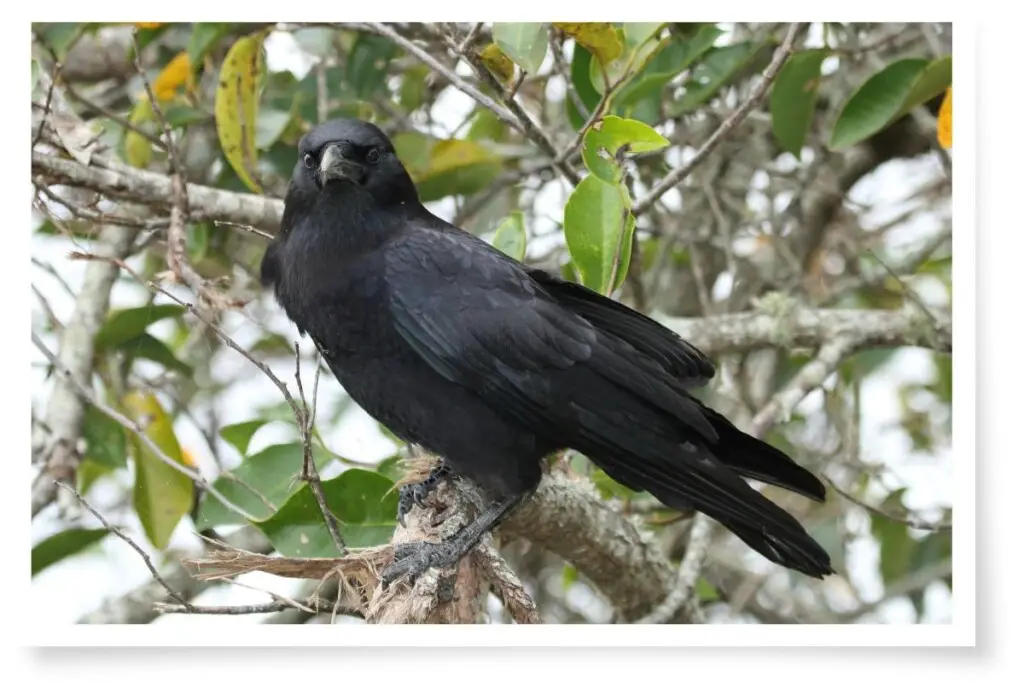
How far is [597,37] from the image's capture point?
2.91 meters

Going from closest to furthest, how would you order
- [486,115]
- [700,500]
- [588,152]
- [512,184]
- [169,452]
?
[700,500], [588,152], [169,452], [486,115], [512,184]

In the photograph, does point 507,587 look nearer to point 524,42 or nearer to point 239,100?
point 524,42

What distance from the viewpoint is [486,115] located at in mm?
3633

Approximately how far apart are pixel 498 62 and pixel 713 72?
0.80 meters

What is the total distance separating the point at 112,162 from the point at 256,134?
38 centimetres

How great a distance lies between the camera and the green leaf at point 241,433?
3248mm

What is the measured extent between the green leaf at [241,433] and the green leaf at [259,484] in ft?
0.58

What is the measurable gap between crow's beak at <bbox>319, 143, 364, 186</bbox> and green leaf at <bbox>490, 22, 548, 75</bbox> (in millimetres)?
432

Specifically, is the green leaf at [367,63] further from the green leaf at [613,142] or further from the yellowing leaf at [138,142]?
the green leaf at [613,142]

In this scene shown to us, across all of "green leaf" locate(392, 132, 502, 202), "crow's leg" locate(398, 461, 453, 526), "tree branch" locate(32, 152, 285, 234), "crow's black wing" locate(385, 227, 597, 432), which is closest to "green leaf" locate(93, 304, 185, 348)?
"tree branch" locate(32, 152, 285, 234)

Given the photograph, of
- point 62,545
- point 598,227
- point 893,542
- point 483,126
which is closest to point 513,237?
point 598,227

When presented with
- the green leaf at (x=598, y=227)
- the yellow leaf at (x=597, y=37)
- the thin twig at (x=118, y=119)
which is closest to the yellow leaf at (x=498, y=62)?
the yellow leaf at (x=597, y=37)
